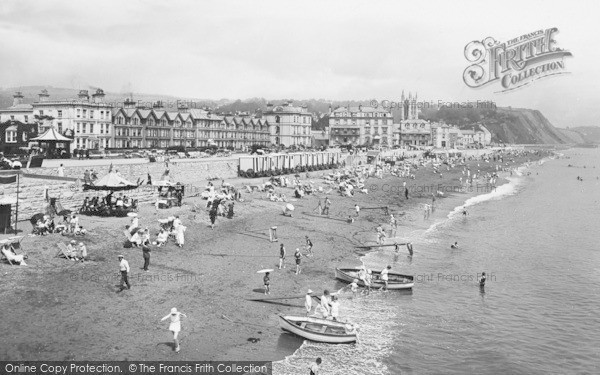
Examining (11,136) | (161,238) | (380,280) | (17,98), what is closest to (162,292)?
(161,238)

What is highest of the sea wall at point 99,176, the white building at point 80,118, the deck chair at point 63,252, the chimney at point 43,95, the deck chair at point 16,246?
the chimney at point 43,95

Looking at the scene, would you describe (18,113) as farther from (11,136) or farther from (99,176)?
(99,176)

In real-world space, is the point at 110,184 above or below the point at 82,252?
above

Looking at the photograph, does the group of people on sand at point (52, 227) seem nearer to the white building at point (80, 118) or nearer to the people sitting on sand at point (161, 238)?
the people sitting on sand at point (161, 238)

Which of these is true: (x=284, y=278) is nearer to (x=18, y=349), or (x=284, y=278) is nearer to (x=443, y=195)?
(x=18, y=349)

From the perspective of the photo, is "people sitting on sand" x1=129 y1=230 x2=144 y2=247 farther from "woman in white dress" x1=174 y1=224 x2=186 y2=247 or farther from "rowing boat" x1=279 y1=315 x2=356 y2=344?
"rowing boat" x1=279 y1=315 x2=356 y2=344

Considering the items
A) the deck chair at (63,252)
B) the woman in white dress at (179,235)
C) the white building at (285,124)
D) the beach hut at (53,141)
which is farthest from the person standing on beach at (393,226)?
the white building at (285,124)
